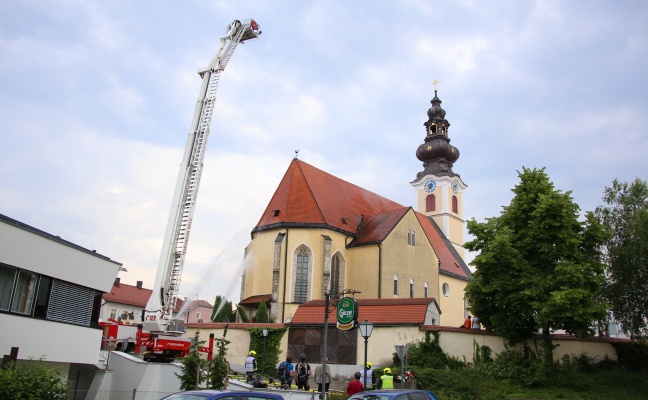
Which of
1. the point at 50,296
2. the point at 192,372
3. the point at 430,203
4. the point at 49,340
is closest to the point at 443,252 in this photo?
the point at 430,203

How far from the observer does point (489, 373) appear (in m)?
25.4

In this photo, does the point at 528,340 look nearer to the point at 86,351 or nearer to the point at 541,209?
the point at 541,209

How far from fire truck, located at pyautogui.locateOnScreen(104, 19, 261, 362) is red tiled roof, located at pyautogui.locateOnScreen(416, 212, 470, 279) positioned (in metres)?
26.3

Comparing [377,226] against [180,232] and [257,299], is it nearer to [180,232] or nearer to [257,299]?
[257,299]

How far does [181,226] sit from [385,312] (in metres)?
10.8

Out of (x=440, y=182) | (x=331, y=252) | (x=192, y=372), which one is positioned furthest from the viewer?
(x=440, y=182)

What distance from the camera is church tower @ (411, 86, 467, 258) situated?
63281mm

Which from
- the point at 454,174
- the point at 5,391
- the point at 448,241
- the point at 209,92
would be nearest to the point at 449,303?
the point at 448,241

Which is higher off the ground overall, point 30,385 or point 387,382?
point 387,382

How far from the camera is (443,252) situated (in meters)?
55.1

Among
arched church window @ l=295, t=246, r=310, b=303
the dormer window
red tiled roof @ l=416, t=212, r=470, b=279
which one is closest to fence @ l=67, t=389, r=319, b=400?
arched church window @ l=295, t=246, r=310, b=303

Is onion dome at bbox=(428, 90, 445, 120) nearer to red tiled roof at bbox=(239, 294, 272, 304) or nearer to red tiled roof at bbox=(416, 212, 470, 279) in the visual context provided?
red tiled roof at bbox=(416, 212, 470, 279)

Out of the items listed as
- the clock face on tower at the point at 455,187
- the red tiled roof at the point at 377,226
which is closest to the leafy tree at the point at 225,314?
the red tiled roof at the point at 377,226

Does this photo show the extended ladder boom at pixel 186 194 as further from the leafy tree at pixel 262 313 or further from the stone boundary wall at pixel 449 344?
the leafy tree at pixel 262 313
